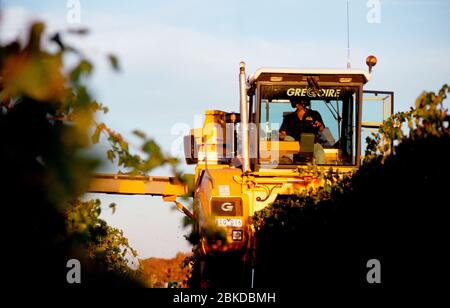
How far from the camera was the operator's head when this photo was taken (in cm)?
1198

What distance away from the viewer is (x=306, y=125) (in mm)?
11945

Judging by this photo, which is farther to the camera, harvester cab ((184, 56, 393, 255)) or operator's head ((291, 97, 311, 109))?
operator's head ((291, 97, 311, 109))

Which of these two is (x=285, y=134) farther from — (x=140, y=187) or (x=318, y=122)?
(x=140, y=187)

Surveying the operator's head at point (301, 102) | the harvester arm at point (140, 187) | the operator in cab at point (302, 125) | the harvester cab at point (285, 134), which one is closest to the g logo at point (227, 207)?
the harvester cab at point (285, 134)

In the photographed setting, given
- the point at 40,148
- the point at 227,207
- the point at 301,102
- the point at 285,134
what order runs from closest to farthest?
the point at 40,148, the point at 227,207, the point at 285,134, the point at 301,102

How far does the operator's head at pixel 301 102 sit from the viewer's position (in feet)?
39.3

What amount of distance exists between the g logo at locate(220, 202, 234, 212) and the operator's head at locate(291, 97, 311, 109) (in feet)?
6.08

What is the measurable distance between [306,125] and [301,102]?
13.3 inches

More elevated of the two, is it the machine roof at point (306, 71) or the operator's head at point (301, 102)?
the machine roof at point (306, 71)

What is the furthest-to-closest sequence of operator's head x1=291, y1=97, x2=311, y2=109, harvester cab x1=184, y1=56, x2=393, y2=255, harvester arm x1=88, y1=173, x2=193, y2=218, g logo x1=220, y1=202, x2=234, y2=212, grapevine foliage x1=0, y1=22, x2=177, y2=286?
harvester arm x1=88, y1=173, x2=193, y2=218 → operator's head x1=291, y1=97, x2=311, y2=109 → harvester cab x1=184, y1=56, x2=393, y2=255 → g logo x1=220, y1=202, x2=234, y2=212 → grapevine foliage x1=0, y1=22, x2=177, y2=286

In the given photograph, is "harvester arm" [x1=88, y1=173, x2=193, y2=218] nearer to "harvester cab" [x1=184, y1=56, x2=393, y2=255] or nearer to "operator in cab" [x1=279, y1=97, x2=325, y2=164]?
"harvester cab" [x1=184, y1=56, x2=393, y2=255]

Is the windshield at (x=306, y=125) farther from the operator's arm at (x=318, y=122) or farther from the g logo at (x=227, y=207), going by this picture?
the g logo at (x=227, y=207)

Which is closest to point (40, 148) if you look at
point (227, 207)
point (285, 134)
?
point (227, 207)

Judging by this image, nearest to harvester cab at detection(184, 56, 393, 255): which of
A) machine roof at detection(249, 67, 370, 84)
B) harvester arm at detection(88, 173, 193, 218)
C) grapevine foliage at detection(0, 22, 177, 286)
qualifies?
machine roof at detection(249, 67, 370, 84)
